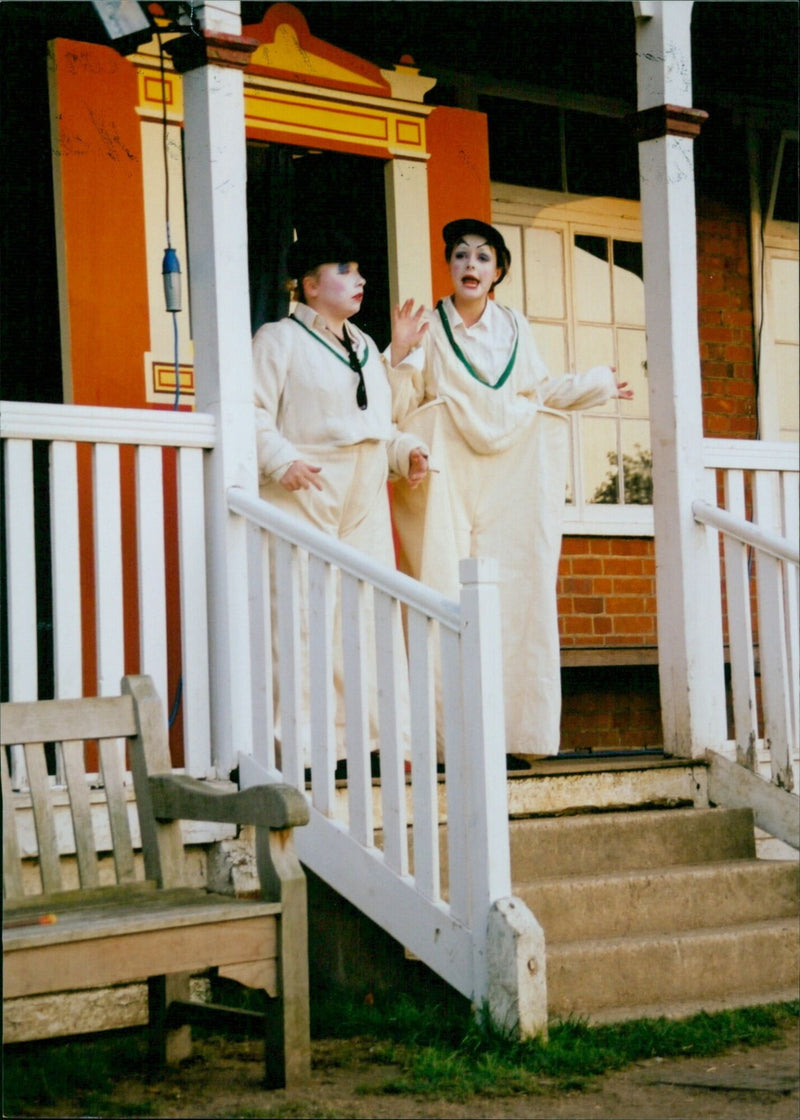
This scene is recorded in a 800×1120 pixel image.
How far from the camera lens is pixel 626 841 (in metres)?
5.75

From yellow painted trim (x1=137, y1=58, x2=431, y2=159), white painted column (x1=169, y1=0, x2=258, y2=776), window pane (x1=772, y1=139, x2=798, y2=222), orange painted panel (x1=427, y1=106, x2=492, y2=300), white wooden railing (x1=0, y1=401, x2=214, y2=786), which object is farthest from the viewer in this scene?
window pane (x1=772, y1=139, x2=798, y2=222)

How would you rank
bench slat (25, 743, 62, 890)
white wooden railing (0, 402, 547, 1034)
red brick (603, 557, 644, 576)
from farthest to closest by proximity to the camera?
red brick (603, 557, 644, 576)
white wooden railing (0, 402, 547, 1034)
bench slat (25, 743, 62, 890)

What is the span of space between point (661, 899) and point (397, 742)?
1124 millimetres

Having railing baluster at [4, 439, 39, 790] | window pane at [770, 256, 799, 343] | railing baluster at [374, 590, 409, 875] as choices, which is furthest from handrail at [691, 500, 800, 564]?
window pane at [770, 256, 799, 343]

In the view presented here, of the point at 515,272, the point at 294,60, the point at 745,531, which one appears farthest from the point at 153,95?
the point at 745,531

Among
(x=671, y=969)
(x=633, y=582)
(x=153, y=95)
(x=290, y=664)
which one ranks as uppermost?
(x=153, y=95)

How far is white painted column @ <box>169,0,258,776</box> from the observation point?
215 inches

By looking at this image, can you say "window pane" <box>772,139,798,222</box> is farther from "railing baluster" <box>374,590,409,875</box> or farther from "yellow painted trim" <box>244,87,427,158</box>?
"railing baluster" <box>374,590,409,875</box>

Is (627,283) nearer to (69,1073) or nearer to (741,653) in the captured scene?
(741,653)

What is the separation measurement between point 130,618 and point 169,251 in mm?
1435

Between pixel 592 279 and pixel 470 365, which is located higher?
pixel 592 279

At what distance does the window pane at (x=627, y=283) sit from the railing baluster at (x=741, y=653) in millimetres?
2849

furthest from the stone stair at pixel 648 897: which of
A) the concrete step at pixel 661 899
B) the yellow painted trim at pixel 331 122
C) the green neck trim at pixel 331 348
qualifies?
the yellow painted trim at pixel 331 122

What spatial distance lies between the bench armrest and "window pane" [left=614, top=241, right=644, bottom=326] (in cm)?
504
